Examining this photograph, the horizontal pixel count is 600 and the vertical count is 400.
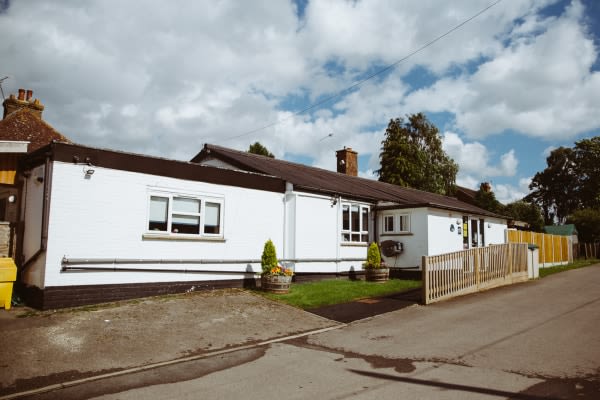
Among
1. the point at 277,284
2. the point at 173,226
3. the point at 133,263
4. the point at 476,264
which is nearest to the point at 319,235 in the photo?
the point at 277,284

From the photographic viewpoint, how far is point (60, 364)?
268 inches

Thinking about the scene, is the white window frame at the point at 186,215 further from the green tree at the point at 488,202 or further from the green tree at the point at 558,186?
the green tree at the point at 558,186

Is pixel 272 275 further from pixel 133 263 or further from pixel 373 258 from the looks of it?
pixel 373 258

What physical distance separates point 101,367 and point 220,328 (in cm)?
290

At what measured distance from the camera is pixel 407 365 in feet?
22.3

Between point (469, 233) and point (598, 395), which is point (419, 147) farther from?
point (598, 395)

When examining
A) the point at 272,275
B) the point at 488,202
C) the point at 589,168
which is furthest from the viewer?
the point at 589,168

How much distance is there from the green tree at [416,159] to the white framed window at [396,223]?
23356mm

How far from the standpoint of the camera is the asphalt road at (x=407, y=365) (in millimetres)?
5609

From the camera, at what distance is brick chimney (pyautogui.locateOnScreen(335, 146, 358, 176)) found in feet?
96.1

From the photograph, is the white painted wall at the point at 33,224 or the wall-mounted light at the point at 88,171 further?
the wall-mounted light at the point at 88,171

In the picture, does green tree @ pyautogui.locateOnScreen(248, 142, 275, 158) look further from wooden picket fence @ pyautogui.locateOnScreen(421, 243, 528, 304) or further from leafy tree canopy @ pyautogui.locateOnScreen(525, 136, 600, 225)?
leafy tree canopy @ pyautogui.locateOnScreen(525, 136, 600, 225)

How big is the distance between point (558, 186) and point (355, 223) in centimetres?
6550

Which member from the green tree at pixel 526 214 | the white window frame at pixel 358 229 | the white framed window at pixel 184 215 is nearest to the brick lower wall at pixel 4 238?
the white framed window at pixel 184 215
